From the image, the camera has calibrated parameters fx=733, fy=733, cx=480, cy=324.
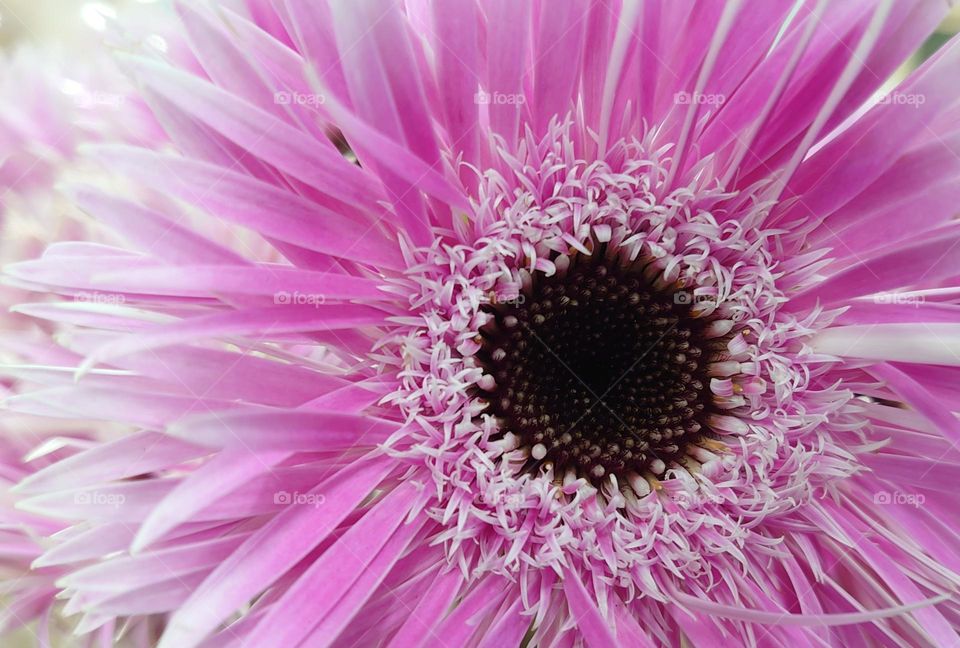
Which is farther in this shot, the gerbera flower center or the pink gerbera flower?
the gerbera flower center

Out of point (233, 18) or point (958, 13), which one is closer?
point (233, 18)

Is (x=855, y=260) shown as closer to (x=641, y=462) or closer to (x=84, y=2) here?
(x=641, y=462)

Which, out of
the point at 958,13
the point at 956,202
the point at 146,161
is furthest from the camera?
the point at 958,13

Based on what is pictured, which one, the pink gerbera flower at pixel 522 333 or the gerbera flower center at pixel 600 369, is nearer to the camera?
the pink gerbera flower at pixel 522 333

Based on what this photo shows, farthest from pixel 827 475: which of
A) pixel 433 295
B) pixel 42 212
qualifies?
pixel 42 212
